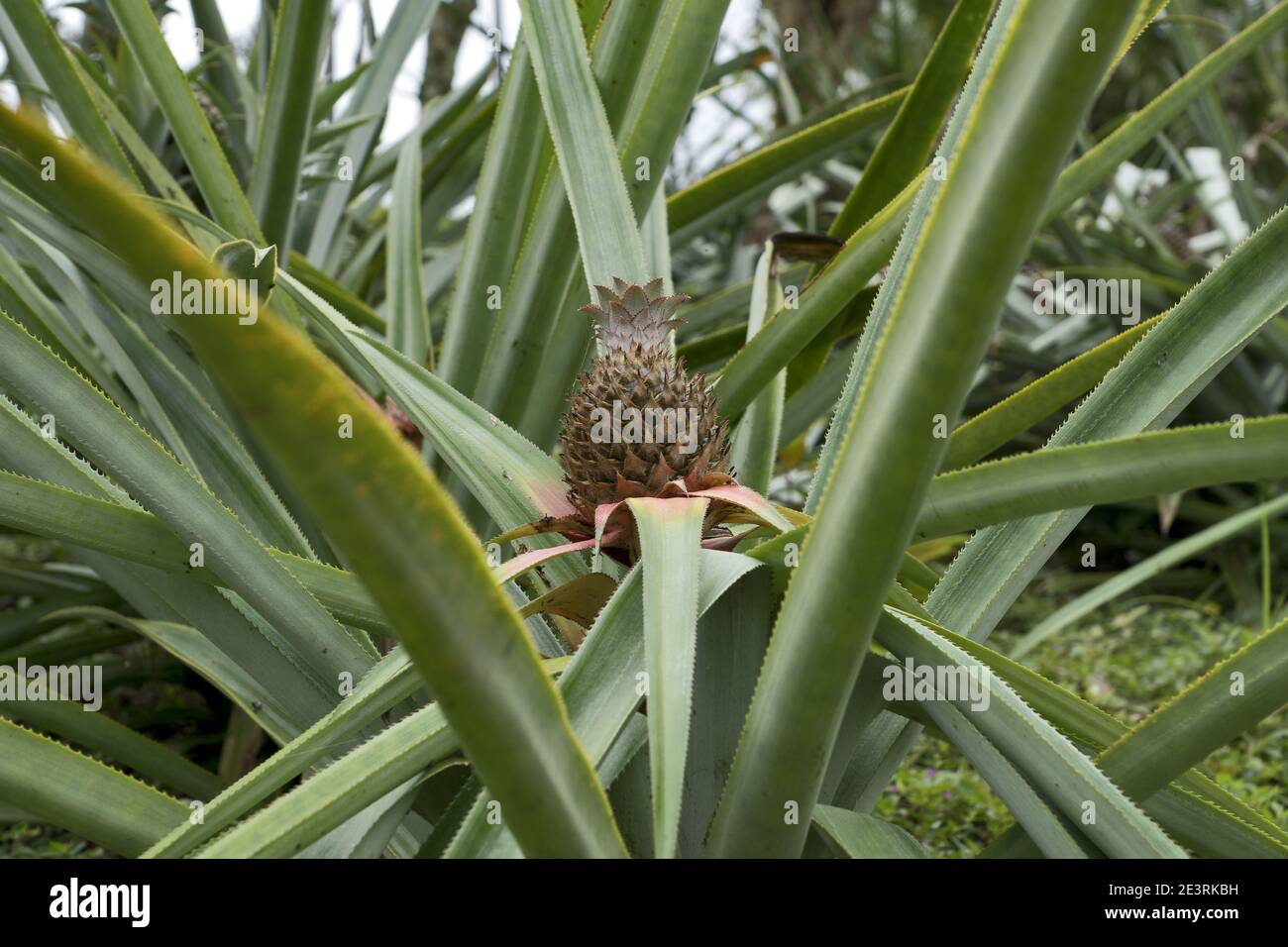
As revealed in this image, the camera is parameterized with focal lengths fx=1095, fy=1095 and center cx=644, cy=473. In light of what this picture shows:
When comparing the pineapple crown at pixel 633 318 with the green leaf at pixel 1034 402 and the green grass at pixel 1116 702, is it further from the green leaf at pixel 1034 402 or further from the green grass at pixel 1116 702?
the green grass at pixel 1116 702

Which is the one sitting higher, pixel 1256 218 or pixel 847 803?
pixel 1256 218

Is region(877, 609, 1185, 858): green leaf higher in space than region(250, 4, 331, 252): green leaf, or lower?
lower

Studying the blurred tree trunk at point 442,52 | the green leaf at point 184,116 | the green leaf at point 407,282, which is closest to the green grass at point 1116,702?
the green leaf at point 407,282

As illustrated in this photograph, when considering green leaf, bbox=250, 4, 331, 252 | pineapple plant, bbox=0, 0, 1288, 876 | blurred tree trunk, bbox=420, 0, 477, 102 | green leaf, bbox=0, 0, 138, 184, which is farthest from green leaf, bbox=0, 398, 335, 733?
blurred tree trunk, bbox=420, 0, 477, 102

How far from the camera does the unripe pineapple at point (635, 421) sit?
2.65 ft

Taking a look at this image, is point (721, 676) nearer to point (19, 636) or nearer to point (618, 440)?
point (618, 440)

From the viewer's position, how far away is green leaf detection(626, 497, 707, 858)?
0.51m

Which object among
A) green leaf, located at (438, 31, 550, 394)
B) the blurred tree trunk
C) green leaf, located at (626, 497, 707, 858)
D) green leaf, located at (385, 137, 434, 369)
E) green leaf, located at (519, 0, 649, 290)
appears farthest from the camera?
the blurred tree trunk

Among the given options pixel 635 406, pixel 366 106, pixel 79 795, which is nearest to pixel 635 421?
pixel 635 406

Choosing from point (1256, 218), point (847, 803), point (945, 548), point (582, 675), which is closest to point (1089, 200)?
point (1256, 218)

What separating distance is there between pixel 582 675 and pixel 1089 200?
2912 mm

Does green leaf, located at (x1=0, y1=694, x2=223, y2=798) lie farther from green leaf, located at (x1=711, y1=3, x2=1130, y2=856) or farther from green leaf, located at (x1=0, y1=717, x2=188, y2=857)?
green leaf, located at (x1=711, y1=3, x2=1130, y2=856)

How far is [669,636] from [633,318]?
34 centimetres

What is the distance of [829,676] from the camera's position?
518 mm
